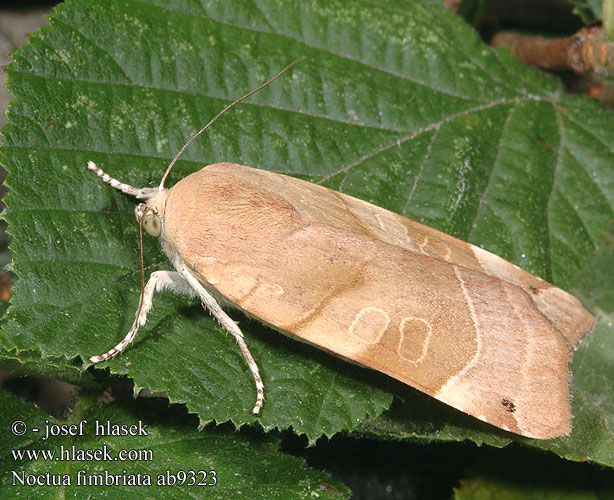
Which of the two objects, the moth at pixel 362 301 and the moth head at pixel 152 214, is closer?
the moth at pixel 362 301

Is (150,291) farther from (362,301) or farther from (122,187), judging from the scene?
(362,301)

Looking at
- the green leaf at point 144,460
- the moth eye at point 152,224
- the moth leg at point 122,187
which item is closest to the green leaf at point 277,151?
the moth leg at point 122,187

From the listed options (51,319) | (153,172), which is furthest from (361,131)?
(51,319)

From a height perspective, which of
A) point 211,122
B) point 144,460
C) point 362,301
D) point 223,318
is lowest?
point 144,460

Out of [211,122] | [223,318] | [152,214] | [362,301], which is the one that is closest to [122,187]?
[152,214]

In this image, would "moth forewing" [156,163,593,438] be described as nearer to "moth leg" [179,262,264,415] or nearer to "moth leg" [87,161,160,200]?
"moth leg" [179,262,264,415]

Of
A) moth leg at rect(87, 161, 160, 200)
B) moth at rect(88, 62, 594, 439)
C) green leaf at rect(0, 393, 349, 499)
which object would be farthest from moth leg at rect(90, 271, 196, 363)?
green leaf at rect(0, 393, 349, 499)

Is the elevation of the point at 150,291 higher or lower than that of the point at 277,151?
lower

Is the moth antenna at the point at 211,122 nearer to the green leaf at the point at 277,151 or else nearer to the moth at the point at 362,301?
the green leaf at the point at 277,151
